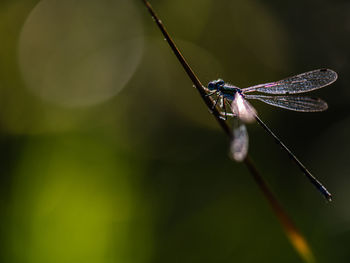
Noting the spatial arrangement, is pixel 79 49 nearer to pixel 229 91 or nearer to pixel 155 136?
pixel 155 136

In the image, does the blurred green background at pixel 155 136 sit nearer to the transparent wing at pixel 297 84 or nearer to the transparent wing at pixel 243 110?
the transparent wing at pixel 243 110

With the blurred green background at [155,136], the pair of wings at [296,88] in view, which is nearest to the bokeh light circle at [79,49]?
the blurred green background at [155,136]

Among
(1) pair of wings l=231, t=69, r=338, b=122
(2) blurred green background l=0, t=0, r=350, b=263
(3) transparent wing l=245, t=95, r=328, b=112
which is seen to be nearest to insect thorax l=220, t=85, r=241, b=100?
(1) pair of wings l=231, t=69, r=338, b=122

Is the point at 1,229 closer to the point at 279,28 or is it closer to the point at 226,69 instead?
the point at 226,69

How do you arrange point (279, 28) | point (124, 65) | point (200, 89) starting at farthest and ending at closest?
point (279, 28) < point (124, 65) < point (200, 89)

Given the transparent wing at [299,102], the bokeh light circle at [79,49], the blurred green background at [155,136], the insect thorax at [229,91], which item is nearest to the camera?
the blurred green background at [155,136]

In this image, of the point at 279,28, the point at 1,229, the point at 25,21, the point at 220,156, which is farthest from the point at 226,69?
the point at 1,229

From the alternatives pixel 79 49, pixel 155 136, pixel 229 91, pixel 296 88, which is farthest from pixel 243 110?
pixel 79 49
